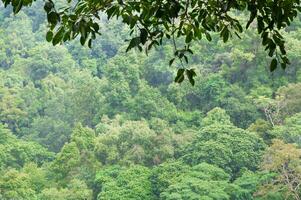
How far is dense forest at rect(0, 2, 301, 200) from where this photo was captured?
14.6m

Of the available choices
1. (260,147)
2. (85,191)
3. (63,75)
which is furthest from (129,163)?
(63,75)

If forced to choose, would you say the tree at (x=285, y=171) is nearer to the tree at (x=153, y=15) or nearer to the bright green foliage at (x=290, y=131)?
the bright green foliage at (x=290, y=131)

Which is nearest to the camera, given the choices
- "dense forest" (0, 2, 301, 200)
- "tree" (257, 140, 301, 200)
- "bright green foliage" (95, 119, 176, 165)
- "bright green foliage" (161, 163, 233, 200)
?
"tree" (257, 140, 301, 200)

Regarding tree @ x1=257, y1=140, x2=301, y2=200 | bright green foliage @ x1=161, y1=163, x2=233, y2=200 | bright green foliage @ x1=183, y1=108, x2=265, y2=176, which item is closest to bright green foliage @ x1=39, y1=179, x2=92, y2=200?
bright green foliage @ x1=161, y1=163, x2=233, y2=200

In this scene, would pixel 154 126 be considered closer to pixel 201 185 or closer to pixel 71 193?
pixel 71 193

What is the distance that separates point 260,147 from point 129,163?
326cm

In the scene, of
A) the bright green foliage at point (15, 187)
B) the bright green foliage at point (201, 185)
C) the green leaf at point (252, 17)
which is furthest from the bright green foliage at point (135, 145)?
the green leaf at point (252, 17)

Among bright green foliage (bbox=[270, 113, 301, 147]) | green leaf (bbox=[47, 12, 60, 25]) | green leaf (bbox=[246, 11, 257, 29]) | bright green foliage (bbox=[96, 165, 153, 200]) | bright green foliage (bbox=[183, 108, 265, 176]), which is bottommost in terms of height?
bright green foliage (bbox=[96, 165, 153, 200])

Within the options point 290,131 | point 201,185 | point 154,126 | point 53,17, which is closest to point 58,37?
point 53,17

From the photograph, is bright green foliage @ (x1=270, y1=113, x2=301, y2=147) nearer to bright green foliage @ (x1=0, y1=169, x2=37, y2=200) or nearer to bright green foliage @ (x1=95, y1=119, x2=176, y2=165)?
bright green foliage @ (x1=95, y1=119, x2=176, y2=165)

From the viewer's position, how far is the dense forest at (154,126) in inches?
575

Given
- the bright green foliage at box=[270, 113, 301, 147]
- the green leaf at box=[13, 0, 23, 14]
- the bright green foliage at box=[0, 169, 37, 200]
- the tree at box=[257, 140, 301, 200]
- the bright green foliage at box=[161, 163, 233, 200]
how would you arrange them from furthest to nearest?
the bright green foliage at box=[270, 113, 301, 147], the bright green foliage at box=[0, 169, 37, 200], the bright green foliage at box=[161, 163, 233, 200], the tree at box=[257, 140, 301, 200], the green leaf at box=[13, 0, 23, 14]

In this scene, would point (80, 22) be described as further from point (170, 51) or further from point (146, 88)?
point (170, 51)

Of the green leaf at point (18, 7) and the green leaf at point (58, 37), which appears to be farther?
the green leaf at point (58, 37)
